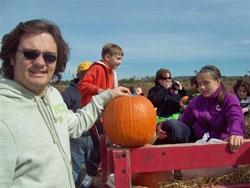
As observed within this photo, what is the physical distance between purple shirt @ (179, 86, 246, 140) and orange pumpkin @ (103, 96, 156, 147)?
2.78 feet

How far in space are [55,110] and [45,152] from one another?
0.40 meters

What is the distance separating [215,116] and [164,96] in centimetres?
247

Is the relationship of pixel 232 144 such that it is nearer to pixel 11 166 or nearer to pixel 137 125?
pixel 137 125

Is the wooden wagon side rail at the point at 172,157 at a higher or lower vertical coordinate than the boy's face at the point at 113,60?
lower

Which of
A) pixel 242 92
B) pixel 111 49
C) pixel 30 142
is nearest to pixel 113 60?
pixel 111 49

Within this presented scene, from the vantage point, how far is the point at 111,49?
4035 mm

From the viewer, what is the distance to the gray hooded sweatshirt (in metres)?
1.31

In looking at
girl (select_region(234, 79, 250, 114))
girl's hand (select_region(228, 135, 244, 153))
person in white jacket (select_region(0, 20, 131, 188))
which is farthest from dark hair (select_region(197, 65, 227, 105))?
girl (select_region(234, 79, 250, 114))

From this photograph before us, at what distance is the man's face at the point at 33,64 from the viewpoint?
5.06 ft

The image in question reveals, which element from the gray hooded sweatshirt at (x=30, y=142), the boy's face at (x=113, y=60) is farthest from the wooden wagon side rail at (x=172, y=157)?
the boy's face at (x=113, y=60)

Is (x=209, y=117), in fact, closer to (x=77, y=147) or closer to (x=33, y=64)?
(x=33, y=64)

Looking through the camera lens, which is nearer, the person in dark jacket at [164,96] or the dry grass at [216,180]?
the dry grass at [216,180]

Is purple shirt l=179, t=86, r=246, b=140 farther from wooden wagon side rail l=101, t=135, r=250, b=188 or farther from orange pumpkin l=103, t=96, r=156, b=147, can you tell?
orange pumpkin l=103, t=96, r=156, b=147

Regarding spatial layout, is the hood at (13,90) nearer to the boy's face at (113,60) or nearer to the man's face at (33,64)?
the man's face at (33,64)
